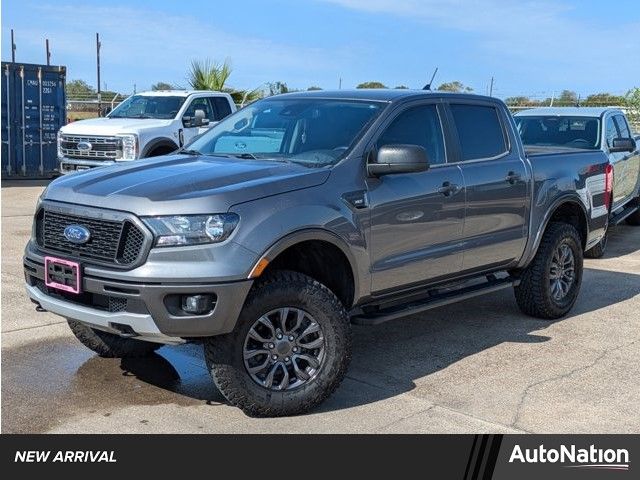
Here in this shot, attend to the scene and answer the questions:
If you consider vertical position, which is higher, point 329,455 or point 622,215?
point 622,215

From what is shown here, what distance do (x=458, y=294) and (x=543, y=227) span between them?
49.4 inches

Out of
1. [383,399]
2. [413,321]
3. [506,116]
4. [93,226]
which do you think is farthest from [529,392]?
[93,226]

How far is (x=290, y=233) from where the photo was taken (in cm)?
459

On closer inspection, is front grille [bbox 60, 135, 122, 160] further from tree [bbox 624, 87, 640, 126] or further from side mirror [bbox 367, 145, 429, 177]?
tree [bbox 624, 87, 640, 126]

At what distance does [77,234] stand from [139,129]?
397 inches

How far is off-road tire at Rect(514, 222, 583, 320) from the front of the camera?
689 centimetres

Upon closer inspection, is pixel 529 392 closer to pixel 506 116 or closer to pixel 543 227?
pixel 543 227

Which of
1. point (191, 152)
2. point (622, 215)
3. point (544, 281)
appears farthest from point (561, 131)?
point (191, 152)

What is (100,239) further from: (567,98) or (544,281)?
(567,98)

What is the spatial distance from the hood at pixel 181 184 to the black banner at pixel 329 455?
4.08 feet

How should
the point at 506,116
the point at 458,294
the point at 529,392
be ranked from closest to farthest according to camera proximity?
the point at 529,392 → the point at 458,294 → the point at 506,116

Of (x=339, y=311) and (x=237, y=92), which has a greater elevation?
(x=237, y=92)

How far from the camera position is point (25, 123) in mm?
19156

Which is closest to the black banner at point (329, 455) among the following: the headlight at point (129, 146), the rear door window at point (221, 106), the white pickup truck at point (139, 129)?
the white pickup truck at point (139, 129)
